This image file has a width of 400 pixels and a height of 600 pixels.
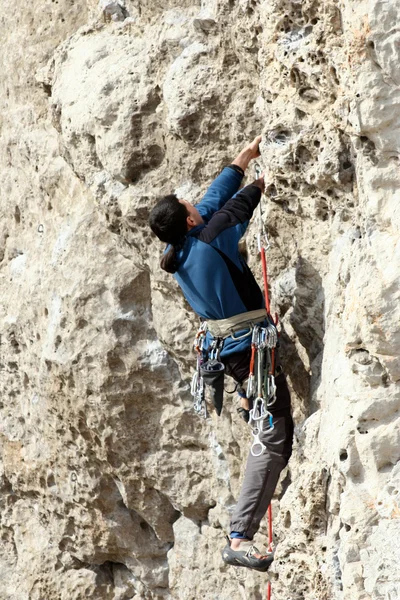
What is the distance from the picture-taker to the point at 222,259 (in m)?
4.83

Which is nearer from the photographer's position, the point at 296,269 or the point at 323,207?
the point at 323,207

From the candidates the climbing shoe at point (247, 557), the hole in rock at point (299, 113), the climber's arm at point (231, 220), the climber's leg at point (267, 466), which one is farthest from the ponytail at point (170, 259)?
the climbing shoe at point (247, 557)

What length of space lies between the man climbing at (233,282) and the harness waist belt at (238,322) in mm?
14

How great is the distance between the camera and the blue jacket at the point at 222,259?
15.7 ft

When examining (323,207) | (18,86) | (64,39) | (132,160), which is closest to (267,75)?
(323,207)

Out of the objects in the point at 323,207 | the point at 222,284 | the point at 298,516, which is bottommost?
the point at 298,516

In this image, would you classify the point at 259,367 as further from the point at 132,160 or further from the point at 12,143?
the point at 12,143

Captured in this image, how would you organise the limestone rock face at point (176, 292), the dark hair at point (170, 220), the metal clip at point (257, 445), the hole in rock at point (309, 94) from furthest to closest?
1. the metal clip at point (257, 445)
2. the dark hair at point (170, 220)
3. the hole in rock at point (309, 94)
4. the limestone rock face at point (176, 292)

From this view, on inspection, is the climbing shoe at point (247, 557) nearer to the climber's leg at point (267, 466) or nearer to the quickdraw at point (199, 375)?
the climber's leg at point (267, 466)

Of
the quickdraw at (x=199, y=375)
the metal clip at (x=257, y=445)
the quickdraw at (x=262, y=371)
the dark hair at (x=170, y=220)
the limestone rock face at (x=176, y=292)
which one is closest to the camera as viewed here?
the limestone rock face at (x=176, y=292)

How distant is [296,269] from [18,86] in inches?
142

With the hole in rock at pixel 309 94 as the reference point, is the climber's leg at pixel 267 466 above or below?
below

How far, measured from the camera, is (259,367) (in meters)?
4.89

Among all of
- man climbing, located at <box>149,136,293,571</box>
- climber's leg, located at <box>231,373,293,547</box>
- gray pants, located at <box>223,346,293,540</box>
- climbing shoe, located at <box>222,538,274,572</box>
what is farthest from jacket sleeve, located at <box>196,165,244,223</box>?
climbing shoe, located at <box>222,538,274,572</box>
